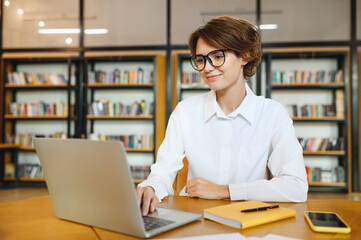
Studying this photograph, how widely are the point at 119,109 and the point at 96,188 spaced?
14.7 feet

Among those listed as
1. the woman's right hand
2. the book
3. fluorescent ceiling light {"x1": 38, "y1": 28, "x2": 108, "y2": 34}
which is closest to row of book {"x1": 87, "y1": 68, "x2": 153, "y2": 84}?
fluorescent ceiling light {"x1": 38, "y1": 28, "x2": 108, "y2": 34}

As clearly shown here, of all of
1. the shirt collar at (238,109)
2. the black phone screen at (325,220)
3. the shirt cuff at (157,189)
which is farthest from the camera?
the shirt collar at (238,109)

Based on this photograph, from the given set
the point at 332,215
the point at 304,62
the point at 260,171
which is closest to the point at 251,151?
the point at 260,171

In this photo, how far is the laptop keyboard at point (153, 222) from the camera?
747 millimetres

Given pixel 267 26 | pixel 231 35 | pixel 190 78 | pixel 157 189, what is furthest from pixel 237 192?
pixel 267 26

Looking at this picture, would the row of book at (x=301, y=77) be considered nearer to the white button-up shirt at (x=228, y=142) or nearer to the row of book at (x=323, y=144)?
the row of book at (x=323, y=144)

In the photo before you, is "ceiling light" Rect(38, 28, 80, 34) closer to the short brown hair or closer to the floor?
the floor

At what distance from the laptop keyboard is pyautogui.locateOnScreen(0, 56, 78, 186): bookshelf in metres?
4.59

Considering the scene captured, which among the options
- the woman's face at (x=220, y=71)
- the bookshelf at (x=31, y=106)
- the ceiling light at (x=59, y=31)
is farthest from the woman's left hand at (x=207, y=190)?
the ceiling light at (x=59, y=31)

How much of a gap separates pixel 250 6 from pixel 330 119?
2.23 meters

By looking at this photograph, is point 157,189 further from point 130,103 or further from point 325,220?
point 130,103

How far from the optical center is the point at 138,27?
5.36 m

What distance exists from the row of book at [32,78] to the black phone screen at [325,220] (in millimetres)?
5084

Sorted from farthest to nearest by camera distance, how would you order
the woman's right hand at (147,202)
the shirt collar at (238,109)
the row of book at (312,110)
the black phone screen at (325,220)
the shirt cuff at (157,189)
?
1. the row of book at (312,110)
2. the shirt collar at (238,109)
3. the shirt cuff at (157,189)
4. the woman's right hand at (147,202)
5. the black phone screen at (325,220)
